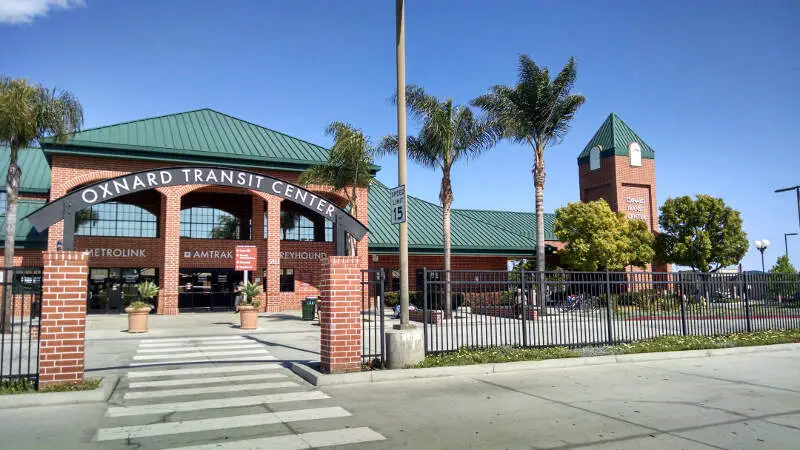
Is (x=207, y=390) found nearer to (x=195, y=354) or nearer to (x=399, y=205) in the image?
(x=399, y=205)

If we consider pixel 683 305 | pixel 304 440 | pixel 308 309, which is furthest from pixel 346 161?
pixel 304 440

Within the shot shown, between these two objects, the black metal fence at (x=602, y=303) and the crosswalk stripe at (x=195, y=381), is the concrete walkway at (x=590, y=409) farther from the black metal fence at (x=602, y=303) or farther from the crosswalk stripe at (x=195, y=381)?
the black metal fence at (x=602, y=303)

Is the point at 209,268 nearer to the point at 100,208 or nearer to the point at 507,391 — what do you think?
the point at 100,208

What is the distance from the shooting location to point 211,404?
8453mm

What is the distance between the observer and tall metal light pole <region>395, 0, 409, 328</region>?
37.3 ft

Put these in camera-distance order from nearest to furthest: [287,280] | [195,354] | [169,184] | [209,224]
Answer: [169,184] → [195,354] → [209,224] → [287,280]

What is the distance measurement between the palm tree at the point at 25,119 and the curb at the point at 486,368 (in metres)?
13.3

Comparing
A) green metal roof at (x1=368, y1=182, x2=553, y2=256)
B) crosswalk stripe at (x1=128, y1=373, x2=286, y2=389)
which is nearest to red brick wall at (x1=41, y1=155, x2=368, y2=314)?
green metal roof at (x1=368, y1=182, x2=553, y2=256)

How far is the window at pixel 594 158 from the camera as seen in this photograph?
42.2 metres

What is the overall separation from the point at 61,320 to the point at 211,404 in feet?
9.05

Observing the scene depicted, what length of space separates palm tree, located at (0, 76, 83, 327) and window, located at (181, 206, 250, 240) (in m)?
11.6

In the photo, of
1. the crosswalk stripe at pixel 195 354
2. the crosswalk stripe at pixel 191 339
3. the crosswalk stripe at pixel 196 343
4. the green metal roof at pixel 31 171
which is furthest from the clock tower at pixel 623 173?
the green metal roof at pixel 31 171

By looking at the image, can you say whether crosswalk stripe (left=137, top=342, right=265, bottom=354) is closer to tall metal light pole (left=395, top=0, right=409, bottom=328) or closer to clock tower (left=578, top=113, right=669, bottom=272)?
tall metal light pole (left=395, top=0, right=409, bottom=328)

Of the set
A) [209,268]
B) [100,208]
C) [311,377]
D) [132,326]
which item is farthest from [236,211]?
[311,377]
